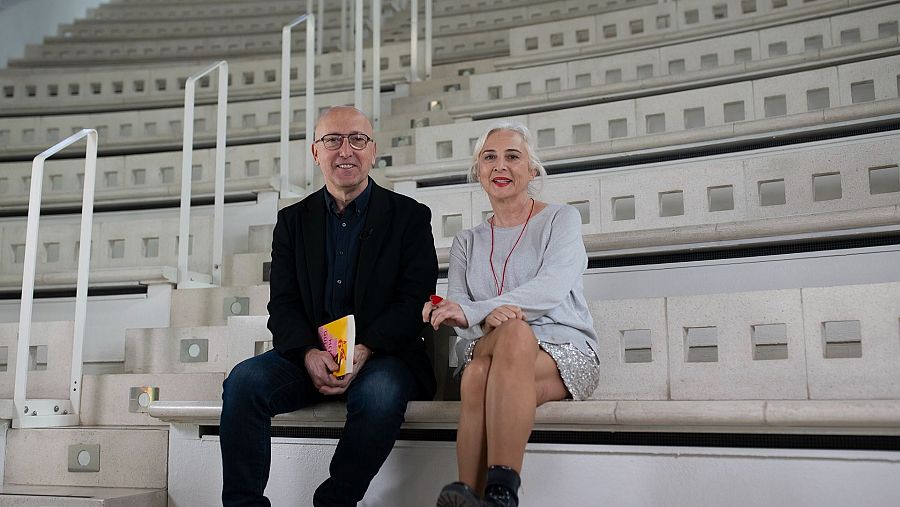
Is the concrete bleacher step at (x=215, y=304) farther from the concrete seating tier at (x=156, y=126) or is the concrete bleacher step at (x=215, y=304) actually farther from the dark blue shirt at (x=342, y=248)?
the concrete seating tier at (x=156, y=126)

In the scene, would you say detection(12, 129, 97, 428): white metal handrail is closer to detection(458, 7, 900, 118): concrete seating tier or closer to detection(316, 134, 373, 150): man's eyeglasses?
detection(316, 134, 373, 150): man's eyeglasses

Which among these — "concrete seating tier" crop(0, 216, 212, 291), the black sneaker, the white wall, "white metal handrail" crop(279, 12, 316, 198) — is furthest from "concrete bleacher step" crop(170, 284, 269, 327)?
the white wall

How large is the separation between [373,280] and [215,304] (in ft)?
2.15

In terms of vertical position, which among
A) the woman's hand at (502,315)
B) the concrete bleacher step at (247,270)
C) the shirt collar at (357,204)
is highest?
the shirt collar at (357,204)

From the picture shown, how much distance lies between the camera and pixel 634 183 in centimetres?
195

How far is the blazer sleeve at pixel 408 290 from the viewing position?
4.50ft

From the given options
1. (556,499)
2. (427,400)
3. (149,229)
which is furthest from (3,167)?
(556,499)

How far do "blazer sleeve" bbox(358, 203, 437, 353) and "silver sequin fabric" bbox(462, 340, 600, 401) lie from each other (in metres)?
0.10

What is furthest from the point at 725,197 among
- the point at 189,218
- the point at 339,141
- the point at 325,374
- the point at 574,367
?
the point at 189,218

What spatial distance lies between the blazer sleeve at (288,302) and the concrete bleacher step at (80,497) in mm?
347

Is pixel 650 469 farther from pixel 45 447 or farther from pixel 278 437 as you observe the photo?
pixel 45 447

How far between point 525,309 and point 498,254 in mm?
152

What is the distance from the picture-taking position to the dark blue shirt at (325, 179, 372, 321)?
1451 millimetres

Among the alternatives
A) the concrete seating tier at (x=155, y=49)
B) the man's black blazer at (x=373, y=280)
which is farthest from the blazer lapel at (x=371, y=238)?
the concrete seating tier at (x=155, y=49)
